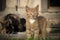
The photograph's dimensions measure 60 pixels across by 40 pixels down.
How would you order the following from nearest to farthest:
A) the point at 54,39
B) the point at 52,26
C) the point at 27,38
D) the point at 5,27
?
the point at 27,38
the point at 54,39
the point at 5,27
the point at 52,26

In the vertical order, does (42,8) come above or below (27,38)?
above

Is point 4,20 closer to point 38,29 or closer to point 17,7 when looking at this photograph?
point 17,7

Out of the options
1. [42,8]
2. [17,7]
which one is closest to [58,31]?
[42,8]

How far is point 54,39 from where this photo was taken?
6285mm

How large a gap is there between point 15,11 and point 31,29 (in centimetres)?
206

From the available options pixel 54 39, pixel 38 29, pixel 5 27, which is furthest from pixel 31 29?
pixel 5 27

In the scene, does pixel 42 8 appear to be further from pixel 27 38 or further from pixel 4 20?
pixel 27 38

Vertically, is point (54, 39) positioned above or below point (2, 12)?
below

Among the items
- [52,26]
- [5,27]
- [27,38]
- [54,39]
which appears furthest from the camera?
[52,26]

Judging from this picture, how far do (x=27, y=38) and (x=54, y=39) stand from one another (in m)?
0.78

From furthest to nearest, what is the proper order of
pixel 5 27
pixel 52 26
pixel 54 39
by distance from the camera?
pixel 52 26
pixel 5 27
pixel 54 39

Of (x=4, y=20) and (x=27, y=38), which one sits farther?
(x=4, y=20)

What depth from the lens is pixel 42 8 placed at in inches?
303

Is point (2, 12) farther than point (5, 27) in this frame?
Yes
